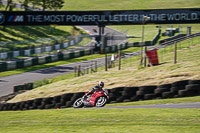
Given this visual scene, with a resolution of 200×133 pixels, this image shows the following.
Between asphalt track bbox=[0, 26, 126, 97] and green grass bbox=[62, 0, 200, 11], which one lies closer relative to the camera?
asphalt track bbox=[0, 26, 126, 97]

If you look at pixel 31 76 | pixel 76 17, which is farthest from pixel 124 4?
pixel 31 76

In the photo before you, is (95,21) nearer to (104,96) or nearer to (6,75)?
(6,75)

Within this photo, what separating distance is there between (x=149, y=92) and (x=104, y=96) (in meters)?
1.68

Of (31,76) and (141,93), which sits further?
(31,76)

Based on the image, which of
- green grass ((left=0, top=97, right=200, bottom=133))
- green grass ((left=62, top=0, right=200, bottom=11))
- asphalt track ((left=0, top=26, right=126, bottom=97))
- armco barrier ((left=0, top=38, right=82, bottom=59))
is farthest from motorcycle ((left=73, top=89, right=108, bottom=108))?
green grass ((left=62, top=0, right=200, bottom=11))

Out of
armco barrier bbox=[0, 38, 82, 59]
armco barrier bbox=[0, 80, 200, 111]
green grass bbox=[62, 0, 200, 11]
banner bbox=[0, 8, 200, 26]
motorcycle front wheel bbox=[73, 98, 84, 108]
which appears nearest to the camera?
armco barrier bbox=[0, 80, 200, 111]

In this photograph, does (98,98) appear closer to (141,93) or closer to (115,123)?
(141,93)

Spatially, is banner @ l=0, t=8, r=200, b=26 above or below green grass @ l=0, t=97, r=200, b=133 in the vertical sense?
above

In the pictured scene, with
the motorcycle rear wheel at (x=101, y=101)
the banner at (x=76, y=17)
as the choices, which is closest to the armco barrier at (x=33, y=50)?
the banner at (x=76, y=17)

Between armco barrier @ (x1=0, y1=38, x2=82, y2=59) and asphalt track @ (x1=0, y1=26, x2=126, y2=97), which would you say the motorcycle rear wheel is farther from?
armco barrier @ (x1=0, y1=38, x2=82, y2=59)

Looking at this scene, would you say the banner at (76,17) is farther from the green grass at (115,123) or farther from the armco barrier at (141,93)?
the green grass at (115,123)

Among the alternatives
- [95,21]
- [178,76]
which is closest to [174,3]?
[95,21]

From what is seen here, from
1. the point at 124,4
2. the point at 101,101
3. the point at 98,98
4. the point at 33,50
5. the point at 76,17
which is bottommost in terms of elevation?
the point at 101,101

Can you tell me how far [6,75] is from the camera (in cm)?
3173
